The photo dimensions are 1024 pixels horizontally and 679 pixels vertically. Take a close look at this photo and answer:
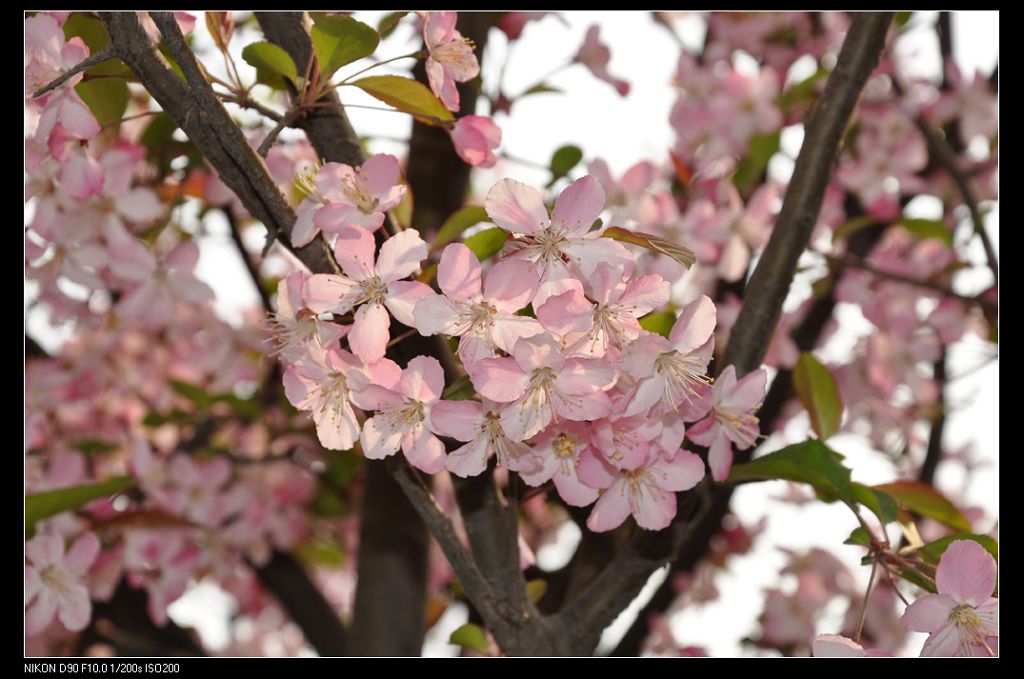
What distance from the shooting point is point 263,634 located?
126 inches

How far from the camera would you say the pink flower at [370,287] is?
29.0 inches

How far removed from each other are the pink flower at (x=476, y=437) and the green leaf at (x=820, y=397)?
483mm

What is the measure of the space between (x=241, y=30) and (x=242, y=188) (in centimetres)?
79

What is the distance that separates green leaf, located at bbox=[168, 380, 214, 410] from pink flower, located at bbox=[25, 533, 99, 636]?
65 cm

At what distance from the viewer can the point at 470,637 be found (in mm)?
1080

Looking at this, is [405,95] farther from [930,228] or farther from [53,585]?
[930,228]

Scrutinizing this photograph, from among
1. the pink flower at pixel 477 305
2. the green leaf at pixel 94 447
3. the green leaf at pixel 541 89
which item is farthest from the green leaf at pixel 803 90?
the green leaf at pixel 94 447

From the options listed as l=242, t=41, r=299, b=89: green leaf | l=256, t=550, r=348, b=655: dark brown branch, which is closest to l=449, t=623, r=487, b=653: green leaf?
l=242, t=41, r=299, b=89: green leaf

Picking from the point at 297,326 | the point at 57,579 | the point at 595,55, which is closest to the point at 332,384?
the point at 297,326

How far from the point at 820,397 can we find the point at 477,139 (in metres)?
0.52

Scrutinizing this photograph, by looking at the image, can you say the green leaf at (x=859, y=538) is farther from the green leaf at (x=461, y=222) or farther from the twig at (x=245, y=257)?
the twig at (x=245, y=257)
